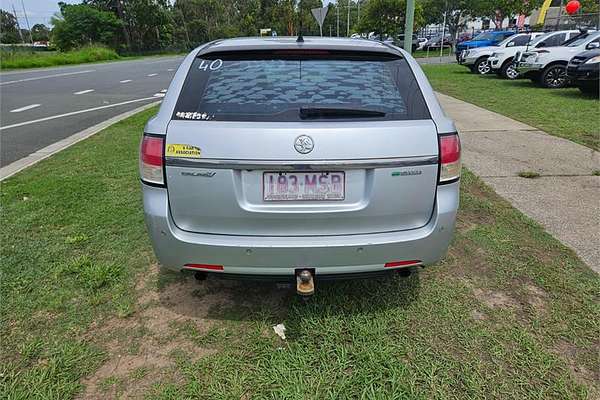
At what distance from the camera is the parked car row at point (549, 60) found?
409 inches

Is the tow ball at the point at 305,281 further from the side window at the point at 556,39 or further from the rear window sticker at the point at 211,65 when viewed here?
the side window at the point at 556,39

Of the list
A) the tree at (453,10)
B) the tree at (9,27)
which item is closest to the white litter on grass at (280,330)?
the tree at (453,10)

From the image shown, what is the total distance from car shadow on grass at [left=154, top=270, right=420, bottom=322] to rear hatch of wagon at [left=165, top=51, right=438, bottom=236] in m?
0.60

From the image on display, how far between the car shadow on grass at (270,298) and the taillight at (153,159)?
2.69 feet

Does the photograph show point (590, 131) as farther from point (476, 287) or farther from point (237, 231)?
point (237, 231)

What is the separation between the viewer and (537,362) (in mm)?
2191

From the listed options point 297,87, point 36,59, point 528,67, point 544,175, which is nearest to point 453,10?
point 528,67

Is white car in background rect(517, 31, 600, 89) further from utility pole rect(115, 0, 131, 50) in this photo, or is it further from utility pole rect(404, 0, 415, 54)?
utility pole rect(115, 0, 131, 50)

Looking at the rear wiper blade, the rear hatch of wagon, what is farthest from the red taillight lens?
the rear wiper blade

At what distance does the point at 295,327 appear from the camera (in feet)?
8.13

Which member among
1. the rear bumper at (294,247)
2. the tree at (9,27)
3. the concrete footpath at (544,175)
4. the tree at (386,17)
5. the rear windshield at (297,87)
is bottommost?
the concrete footpath at (544,175)

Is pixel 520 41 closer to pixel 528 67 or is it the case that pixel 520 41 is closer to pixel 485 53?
pixel 485 53

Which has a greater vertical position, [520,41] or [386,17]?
[386,17]

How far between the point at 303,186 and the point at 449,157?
0.77 metres
